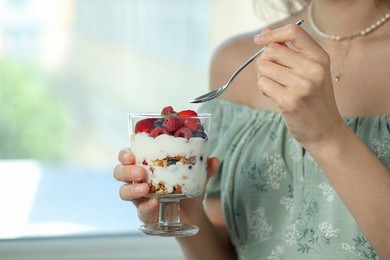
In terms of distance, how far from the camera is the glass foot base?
1.31m

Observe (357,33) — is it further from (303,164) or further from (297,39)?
(297,39)

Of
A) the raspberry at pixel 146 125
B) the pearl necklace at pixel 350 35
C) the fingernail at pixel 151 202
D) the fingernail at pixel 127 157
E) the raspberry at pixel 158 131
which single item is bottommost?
the fingernail at pixel 151 202

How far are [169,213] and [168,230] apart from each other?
1.4 inches

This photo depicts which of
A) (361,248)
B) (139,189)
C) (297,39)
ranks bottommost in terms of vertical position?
(361,248)

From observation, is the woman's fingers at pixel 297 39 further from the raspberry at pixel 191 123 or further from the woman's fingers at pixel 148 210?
the woman's fingers at pixel 148 210

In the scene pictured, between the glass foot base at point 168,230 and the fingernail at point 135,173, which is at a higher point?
the fingernail at point 135,173

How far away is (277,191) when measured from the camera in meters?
1.50

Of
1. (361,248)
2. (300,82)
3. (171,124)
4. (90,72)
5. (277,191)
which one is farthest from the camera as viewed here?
(90,72)

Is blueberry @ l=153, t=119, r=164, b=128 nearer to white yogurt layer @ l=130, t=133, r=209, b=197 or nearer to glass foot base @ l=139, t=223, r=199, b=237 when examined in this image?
white yogurt layer @ l=130, t=133, r=209, b=197

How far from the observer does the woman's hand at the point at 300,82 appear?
1.12 meters

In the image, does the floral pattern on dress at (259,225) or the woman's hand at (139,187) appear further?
the floral pattern on dress at (259,225)

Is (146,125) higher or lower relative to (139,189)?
higher

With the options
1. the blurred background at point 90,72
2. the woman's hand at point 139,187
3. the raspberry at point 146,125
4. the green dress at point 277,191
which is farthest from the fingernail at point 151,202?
the blurred background at point 90,72

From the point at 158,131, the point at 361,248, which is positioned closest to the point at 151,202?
the point at 158,131
